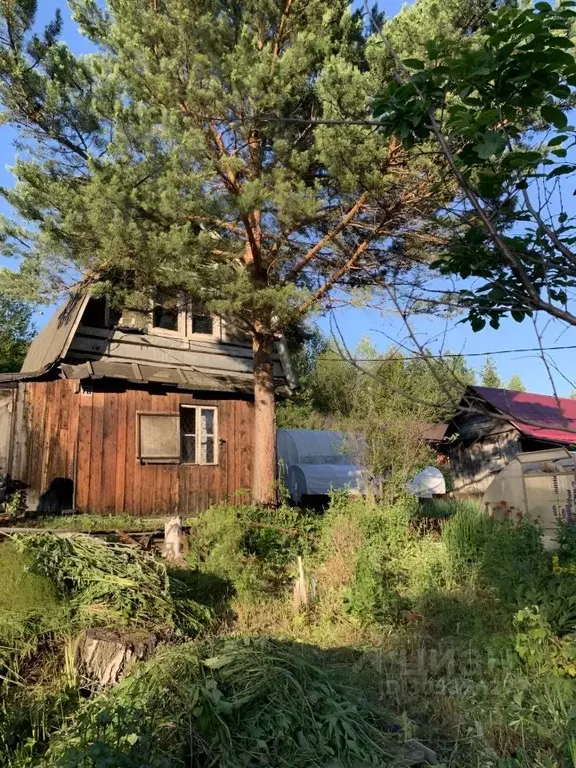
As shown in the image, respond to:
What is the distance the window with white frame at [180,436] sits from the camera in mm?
12711

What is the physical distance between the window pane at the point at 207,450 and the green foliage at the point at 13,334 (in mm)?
17229

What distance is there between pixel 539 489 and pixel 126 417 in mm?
7673

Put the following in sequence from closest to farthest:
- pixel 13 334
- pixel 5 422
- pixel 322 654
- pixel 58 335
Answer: pixel 322 654
pixel 5 422
pixel 58 335
pixel 13 334

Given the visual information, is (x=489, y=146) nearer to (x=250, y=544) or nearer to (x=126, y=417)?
(x=250, y=544)

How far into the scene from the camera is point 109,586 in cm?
582

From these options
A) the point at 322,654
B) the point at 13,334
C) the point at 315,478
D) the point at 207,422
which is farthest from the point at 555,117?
the point at 13,334

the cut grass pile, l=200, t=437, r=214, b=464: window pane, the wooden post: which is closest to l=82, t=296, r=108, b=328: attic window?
l=200, t=437, r=214, b=464: window pane

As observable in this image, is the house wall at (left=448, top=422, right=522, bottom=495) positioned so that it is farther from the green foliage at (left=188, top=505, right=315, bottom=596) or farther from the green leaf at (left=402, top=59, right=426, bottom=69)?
the green leaf at (left=402, top=59, right=426, bottom=69)

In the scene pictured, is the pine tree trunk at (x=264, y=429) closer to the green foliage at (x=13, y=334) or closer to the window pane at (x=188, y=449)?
the window pane at (x=188, y=449)

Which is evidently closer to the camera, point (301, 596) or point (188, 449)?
point (301, 596)

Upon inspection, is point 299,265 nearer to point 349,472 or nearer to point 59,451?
point 59,451

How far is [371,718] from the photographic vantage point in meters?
3.98

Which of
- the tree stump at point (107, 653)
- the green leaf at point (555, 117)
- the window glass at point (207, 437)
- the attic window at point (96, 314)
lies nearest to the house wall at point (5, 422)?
the attic window at point (96, 314)

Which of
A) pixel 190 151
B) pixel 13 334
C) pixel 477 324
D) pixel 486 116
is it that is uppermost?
pixel 13 334
